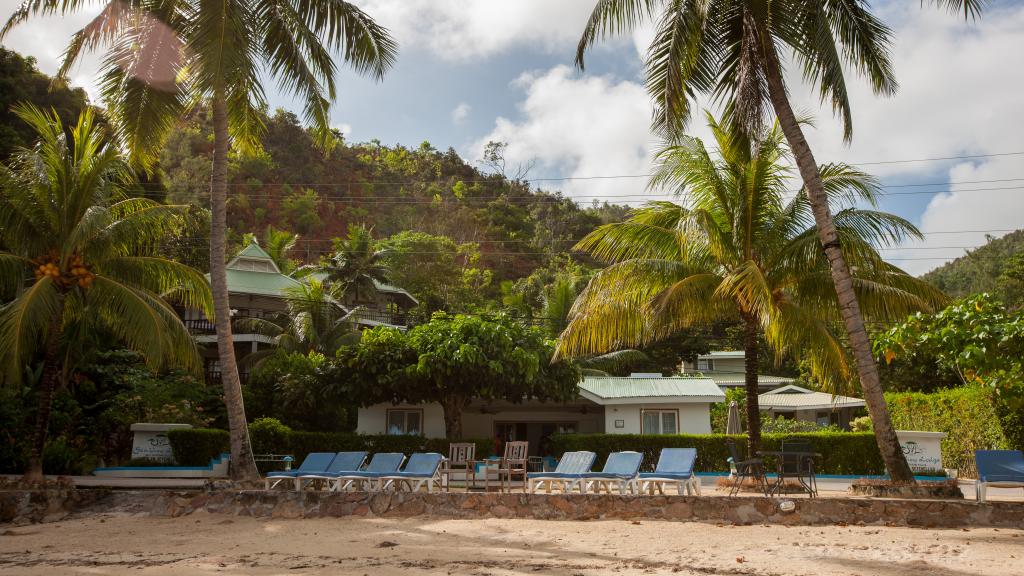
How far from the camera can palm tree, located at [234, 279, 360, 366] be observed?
3139 cm

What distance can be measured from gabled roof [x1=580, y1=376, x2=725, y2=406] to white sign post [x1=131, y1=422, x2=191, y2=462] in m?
11.6

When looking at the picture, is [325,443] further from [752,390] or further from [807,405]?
[807,405]

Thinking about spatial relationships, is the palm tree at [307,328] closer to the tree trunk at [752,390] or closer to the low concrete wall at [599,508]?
the tree trunk at [752,390]

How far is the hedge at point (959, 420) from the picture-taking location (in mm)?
19156

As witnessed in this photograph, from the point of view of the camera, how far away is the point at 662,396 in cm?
2311

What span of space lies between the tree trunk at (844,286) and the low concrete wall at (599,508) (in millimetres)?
1979

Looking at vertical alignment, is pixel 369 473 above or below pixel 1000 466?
below

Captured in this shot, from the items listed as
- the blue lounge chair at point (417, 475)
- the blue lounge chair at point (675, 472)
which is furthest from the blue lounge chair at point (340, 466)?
the blue lounge chair at point (675, 472)

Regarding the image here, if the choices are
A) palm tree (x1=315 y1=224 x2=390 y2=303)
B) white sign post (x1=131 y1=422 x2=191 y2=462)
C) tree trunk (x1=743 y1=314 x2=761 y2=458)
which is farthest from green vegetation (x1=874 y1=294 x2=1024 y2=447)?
palm tree (x1=315 y1=224 x2=390 y2=303)

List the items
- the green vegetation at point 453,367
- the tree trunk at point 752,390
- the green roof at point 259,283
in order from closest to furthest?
the tree trunk at point 752,390 < the green vegetation at point 453,367 < the green roof at point 259,283

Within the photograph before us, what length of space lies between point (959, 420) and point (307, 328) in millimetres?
22576

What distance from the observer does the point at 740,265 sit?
15125 millimetres

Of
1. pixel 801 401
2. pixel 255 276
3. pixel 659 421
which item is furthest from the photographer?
pixel 255 276

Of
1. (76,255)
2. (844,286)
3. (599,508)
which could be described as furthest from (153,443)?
(844,286)
